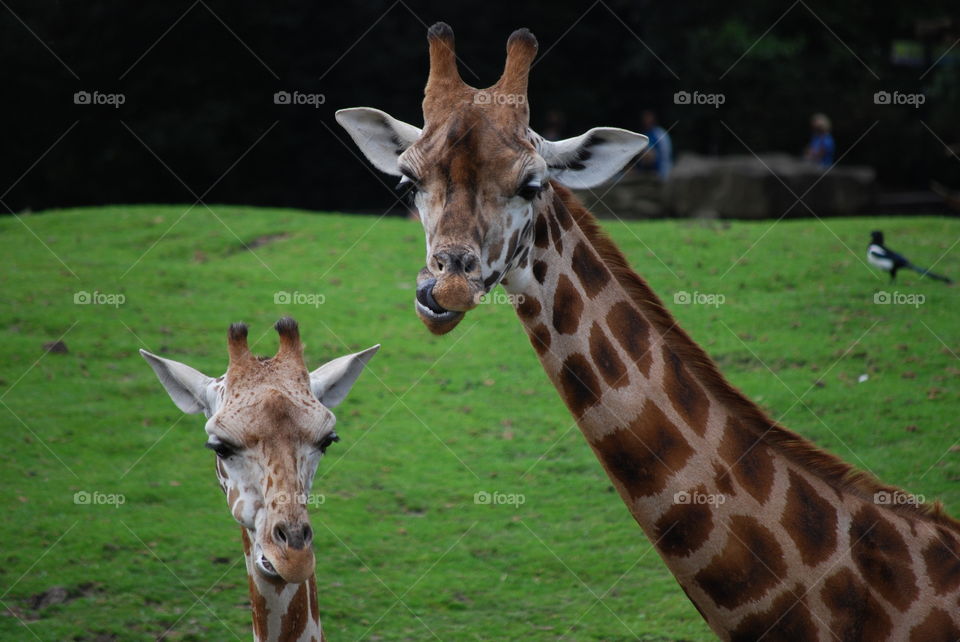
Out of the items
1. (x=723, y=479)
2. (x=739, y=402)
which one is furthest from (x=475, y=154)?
(x=723, y=479)

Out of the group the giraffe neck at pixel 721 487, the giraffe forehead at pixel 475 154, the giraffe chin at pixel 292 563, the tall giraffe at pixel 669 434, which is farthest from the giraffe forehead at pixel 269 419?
the giraffe forehead at pixel 475 154

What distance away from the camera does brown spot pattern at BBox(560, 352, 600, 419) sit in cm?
539

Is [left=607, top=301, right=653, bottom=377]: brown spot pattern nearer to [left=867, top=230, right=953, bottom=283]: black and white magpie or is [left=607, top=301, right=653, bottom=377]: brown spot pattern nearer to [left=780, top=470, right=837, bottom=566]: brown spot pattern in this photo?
[left=780, top=470, right=837, bottom=566]: brown spot pattern

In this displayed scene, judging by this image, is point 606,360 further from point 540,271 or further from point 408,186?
point 408,186

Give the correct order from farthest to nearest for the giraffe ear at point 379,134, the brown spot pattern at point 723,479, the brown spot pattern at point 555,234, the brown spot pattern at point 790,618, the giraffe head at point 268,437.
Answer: the giraffe ear at point 379,134 → the brown spot pattern at point 555,234 → the brown spot pattern at point 723,479 → the brown spot pattern at point 790,618 → the giraffe head at point 268,437

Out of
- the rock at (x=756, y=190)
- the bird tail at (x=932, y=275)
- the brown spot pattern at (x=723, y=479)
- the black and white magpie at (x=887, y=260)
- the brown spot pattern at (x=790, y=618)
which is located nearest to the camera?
the brown spot pattern at (x=790, y=618)

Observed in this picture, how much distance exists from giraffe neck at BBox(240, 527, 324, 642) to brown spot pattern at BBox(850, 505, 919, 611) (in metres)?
2.80

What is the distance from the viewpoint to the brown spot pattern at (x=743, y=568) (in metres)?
5.30

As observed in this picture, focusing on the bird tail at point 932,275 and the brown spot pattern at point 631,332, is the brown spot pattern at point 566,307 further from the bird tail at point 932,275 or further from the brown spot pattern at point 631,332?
the bird tail at point 932,275

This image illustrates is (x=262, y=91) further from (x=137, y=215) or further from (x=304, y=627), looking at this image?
(x=304, y=627)

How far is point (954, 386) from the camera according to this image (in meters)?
11.1

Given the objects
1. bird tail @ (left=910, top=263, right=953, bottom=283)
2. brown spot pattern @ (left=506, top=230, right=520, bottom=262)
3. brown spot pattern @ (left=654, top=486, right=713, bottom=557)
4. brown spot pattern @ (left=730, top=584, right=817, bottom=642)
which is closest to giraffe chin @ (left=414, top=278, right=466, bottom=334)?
brown spot pattern @ (left=506, top=230, right=520, bottom=262)

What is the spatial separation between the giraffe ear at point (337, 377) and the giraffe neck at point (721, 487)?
1069 mm

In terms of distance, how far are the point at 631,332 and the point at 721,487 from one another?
35.0 inches
